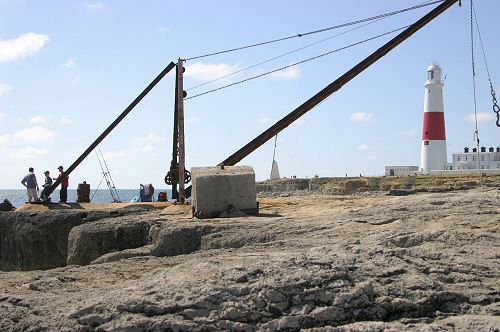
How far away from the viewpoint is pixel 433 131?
43.7 m

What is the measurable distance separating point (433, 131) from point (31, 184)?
1292 inches

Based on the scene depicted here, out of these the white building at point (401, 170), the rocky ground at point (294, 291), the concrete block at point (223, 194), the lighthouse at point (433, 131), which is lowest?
the rocky ground at point (294, 291)

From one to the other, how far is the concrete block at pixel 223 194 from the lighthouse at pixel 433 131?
3486 centimetres

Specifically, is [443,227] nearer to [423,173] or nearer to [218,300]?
[218,300]

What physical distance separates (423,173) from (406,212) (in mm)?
37618

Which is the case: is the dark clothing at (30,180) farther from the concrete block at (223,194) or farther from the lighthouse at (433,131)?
the lighthouse at (433,131)

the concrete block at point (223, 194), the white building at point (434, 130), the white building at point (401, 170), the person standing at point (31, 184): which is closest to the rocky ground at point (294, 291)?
the concrete block at point (223, 194)

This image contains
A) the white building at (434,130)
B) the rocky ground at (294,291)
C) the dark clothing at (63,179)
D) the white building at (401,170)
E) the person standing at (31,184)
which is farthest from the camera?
the white building at (401,170)

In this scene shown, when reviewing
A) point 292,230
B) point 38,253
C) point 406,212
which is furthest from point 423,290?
point 38,253

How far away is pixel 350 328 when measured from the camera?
378 cm

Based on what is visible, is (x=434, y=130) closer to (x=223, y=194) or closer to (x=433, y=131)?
(x=433, y=131)

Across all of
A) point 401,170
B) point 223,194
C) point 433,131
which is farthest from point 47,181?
point 401,170

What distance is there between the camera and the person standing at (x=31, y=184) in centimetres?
1725

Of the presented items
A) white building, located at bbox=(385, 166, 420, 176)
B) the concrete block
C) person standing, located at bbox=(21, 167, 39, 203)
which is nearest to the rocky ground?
the concrete block
